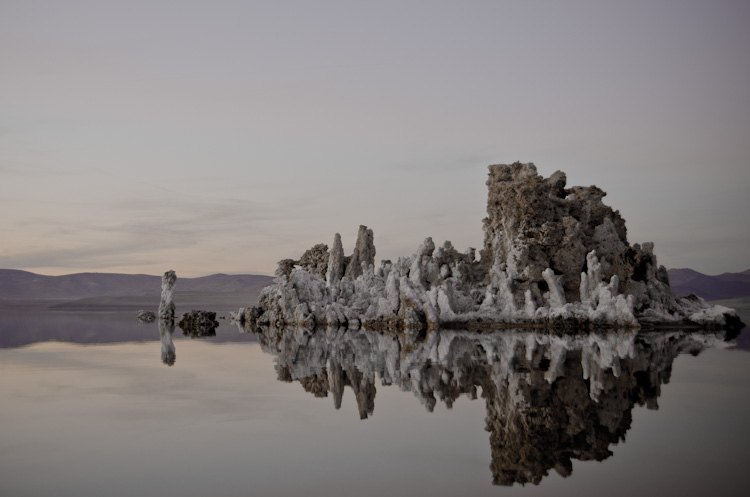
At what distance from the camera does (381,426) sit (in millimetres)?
9484

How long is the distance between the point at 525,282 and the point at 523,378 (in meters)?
22.1

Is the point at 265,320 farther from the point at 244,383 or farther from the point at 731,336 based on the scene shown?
the point at 244,383

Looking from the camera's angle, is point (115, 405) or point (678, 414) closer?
point (678, 414)

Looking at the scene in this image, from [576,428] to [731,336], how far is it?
2203 centimetres

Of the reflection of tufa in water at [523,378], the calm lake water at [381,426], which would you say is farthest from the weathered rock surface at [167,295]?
the calm lake water at [381,426]

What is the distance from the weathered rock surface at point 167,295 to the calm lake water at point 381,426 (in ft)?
101

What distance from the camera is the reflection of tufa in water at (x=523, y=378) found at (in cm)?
803

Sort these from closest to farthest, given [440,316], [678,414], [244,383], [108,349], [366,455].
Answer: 1. [366,455]
2. [678,414]
3. [244,383]
4. [108,349]
5. [440,316]

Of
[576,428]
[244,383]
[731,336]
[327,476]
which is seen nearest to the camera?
[327,476]

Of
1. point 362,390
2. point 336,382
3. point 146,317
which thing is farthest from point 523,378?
point 146,317

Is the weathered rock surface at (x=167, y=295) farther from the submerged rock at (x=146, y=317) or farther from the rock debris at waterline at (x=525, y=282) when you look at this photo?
the rock debris at waterline at (x=525, y=282)

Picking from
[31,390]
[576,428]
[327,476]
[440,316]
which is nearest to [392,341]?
[440,316]

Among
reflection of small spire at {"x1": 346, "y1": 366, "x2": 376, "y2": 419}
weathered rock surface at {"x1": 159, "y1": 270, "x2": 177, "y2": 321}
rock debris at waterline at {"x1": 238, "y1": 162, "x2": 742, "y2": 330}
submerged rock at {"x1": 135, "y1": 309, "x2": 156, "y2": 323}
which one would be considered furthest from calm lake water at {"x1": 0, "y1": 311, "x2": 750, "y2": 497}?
weathered rock surface at {"x1": 159, "y1": 270, "x2": 177, "y2": 321}

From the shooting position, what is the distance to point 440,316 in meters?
34.2
